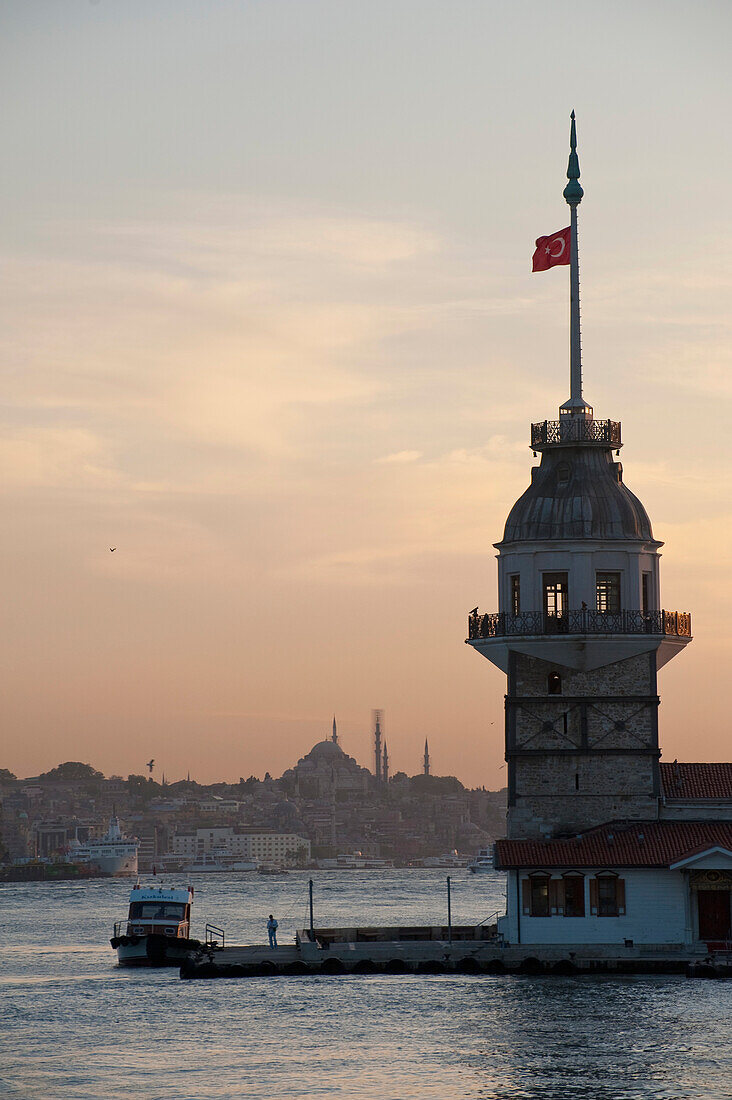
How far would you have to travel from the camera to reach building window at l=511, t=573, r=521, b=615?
68.4m

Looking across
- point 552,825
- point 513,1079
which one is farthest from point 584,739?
point 513,1079

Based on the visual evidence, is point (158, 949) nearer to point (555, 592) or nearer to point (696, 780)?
point (555, 592)

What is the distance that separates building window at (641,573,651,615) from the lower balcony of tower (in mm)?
470

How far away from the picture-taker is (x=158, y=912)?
79.1m

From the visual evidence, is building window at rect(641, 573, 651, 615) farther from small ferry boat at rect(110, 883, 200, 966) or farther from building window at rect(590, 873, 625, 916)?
small ferry boat at rect(110, 883, 200, 966)

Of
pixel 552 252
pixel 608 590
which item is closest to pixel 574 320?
pixel 552 252

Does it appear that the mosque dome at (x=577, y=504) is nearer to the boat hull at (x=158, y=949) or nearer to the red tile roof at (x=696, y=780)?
the red tile roof at (x=696, y=780)

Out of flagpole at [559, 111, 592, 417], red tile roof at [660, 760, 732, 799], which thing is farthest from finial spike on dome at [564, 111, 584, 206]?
red tile roof at [660, 760, 732, 799]

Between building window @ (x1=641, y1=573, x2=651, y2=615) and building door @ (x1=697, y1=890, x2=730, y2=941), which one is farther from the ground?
building window @ (x1=641, y1=573, x2=651, y2=615)

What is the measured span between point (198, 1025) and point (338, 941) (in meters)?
11.8

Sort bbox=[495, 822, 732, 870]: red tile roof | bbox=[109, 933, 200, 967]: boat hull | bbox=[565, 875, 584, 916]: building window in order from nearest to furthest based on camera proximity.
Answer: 1. bbox=[495, 822, 732, 870]: red tile roof
2. bbox=[565, 875, 584, 916]: building window
3. bbox=[109, 933, 200, 967]: boat hull

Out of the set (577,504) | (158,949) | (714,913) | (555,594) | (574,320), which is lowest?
(158,949)

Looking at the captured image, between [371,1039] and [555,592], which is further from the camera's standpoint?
[555,592]

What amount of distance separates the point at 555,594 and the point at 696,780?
27.3 ft
